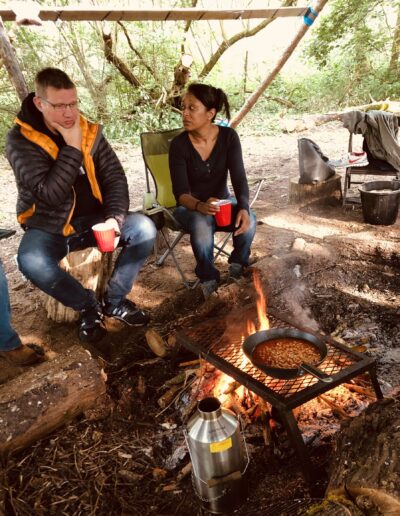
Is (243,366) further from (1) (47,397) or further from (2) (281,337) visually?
(1) (47,397)

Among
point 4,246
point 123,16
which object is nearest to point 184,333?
point 123,16

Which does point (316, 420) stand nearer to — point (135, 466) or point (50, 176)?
point (135, 466)

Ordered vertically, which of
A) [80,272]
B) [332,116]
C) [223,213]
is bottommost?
[80,272]

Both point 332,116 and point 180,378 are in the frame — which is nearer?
point 180,378

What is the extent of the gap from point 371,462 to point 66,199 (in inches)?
100

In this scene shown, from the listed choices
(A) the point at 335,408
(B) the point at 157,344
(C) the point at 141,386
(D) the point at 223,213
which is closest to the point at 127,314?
(B) the point at 157,344

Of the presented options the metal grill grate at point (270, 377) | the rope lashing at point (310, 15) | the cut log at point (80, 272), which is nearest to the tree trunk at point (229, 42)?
the rope lashing at point (310, 15)

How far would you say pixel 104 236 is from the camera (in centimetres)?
276

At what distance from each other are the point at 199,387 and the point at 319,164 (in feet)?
13.4

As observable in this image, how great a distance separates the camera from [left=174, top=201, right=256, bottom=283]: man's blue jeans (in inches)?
134

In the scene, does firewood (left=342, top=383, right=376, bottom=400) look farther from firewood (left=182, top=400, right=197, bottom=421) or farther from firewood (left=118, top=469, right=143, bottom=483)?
firewood (left=118, top=469, right=143, bottom=483)

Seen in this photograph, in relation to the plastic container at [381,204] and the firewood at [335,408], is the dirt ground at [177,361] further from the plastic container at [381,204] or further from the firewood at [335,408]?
the plastic container at [381,204]

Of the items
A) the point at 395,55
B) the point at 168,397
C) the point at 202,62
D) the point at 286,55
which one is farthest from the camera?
the point at 395,55

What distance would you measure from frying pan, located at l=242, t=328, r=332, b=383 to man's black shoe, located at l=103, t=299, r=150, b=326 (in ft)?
4.14
